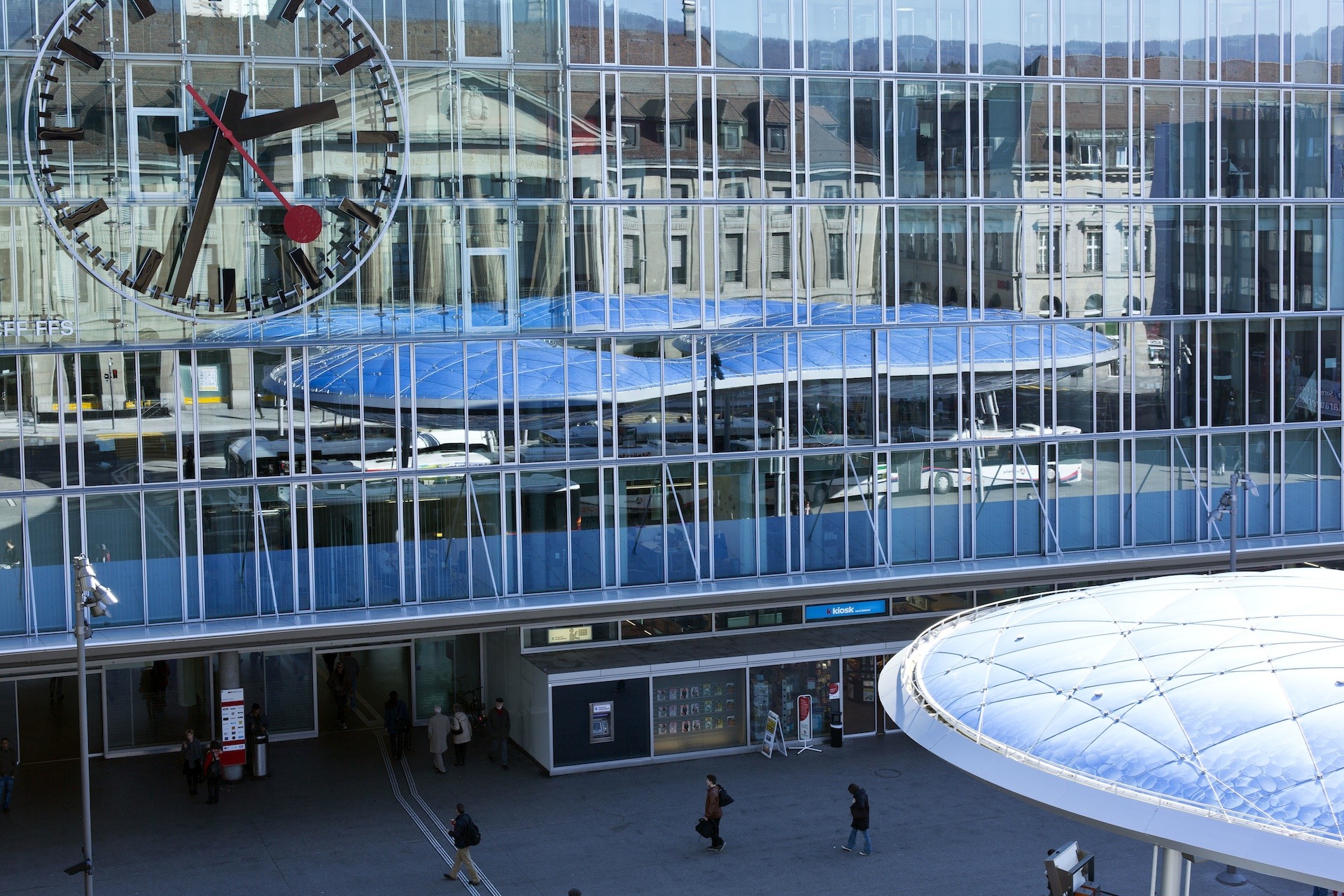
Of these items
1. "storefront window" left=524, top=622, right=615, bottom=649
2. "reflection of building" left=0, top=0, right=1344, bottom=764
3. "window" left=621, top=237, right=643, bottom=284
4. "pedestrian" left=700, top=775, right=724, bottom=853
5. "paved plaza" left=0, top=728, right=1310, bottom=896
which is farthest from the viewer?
"storefront window" left=524, top=622, right=615, bottom=649

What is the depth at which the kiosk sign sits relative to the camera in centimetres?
3119

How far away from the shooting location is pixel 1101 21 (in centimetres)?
3506

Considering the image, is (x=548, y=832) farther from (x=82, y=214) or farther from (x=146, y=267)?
(x=82, y=214)

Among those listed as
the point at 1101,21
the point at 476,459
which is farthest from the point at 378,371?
the point at 1101,21

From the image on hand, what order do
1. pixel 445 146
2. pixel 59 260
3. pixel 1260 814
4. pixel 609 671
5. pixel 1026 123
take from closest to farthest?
1. pixel 1260 814
2. pixel 59 260
3. pixel 445 146
4. pixel 609 671
5. pixel 1026 123

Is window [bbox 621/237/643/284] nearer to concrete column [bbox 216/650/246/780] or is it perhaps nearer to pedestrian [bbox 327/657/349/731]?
concrete column [bbox 216/650/246/780]

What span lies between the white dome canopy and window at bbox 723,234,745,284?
12036mm

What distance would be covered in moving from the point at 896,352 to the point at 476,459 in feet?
30.7

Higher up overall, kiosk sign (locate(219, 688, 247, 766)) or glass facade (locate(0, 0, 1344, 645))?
glass facade (locate(0, 0, 1344, 645))

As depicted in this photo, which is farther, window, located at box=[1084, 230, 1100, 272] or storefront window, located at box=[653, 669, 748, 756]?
window, located at box=[1084, 230, 1100, 272]

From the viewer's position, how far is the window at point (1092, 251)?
35312mm

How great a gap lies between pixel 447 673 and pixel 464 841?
10.3 m

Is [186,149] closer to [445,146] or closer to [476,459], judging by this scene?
[445,146]

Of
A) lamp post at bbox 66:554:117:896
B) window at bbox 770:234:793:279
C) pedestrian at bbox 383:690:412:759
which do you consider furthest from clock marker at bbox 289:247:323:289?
window at bbox 770:234:793:279
